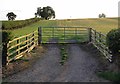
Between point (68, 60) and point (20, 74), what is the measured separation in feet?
13.7

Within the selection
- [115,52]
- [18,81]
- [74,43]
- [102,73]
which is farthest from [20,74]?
[74,43]

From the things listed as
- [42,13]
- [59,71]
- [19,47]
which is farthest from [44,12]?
[59,71]

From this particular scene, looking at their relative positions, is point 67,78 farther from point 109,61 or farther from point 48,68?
point 109,61

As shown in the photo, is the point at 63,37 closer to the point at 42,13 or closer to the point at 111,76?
the point at 111,76

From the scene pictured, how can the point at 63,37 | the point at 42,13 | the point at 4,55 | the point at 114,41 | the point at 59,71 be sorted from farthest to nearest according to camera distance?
the point at 42,13
the point at 63,37
the point at 4,55
the point at 114,41
the point at 59,71

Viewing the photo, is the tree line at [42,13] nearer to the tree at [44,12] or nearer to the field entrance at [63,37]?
the tree at [44,12]

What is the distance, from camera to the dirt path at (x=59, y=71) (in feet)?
44.6

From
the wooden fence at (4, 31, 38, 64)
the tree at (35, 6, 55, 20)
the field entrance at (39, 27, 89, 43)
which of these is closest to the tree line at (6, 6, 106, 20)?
the tree at (35, 6, 55, 20)

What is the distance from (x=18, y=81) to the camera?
44.0 feet

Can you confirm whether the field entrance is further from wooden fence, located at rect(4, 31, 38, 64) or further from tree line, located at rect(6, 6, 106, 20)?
tree line, located at rect(6, 6, 106, 20)

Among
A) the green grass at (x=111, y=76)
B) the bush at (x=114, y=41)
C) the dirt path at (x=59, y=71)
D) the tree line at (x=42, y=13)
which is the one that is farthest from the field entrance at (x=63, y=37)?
the tree line at (x=42, y=13)

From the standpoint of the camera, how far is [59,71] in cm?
1516

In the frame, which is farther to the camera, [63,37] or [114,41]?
[63,37]

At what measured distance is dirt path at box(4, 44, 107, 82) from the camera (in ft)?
44.6
